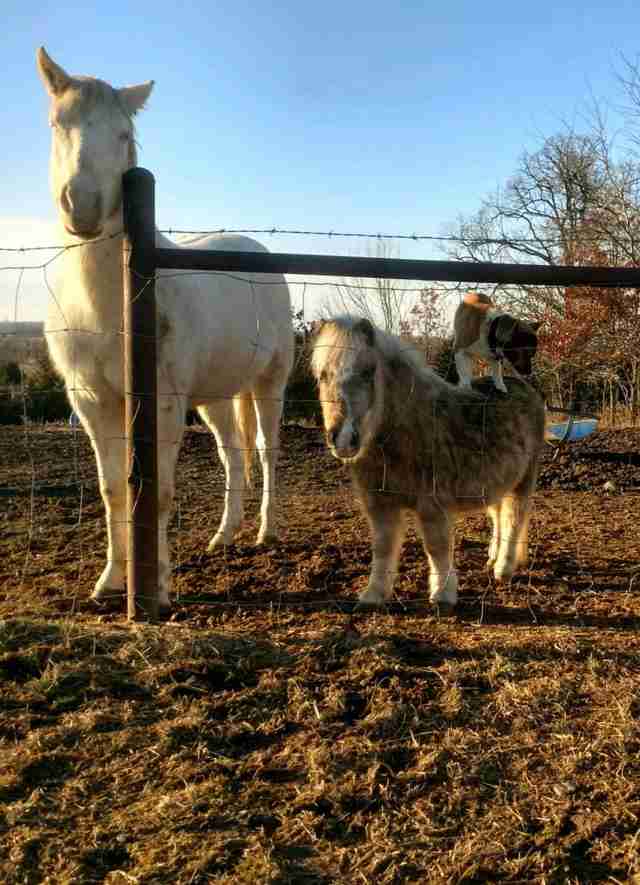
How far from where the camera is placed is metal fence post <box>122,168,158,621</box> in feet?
11.2

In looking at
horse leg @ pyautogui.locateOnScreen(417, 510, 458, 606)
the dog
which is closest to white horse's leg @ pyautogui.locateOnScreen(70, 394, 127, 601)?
horse leg @ pyautogui.locateOnScreen(417, 510, 458, 606)

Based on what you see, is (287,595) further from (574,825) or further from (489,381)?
(574,825)

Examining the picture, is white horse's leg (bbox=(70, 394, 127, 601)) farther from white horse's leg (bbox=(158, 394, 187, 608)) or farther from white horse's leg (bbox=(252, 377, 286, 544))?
white horse's leg (bbox=(252, 377, 286, 544))

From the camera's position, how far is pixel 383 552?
162 inches

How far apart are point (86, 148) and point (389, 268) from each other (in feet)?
4.98

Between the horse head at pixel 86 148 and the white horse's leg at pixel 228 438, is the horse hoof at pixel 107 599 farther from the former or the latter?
the horse head at pixel 86 148

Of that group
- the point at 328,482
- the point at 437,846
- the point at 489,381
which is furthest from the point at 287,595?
the point at 328,482

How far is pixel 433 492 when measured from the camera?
4.02 meters

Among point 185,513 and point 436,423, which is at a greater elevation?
point 436,423

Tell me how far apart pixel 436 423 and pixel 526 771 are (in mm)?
2120

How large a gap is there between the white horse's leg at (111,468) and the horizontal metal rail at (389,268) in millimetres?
1014

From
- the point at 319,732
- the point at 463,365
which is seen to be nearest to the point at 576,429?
the point at 463,365

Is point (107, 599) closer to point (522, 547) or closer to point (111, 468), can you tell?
point (111, 468)

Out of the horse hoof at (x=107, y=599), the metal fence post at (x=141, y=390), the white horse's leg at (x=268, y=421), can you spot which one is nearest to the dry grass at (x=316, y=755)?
the metal fence post at (x=141, y=390)
